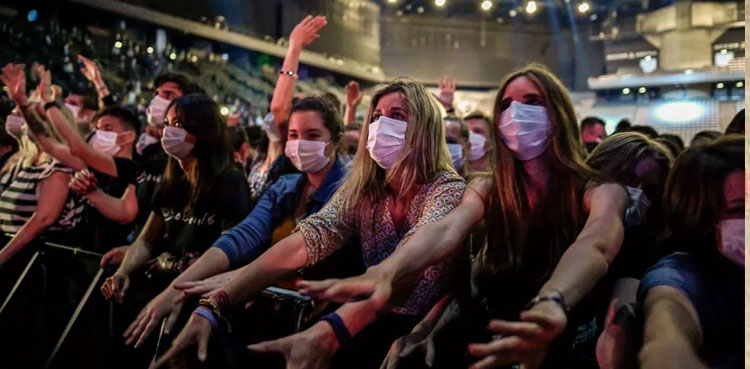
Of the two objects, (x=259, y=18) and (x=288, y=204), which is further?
(x=259, y=18)

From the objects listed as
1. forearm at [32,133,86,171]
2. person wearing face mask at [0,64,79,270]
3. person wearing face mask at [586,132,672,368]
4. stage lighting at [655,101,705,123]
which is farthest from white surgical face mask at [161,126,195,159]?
stage lighting at [655,101,705,123]

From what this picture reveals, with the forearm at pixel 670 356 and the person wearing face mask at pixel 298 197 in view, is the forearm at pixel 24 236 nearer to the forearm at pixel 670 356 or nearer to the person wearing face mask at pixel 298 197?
the person wearing face mask at pixel 298 197

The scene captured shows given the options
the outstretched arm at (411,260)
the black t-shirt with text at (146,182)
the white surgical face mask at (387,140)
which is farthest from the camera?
the black t-shirt with text at (146,182)

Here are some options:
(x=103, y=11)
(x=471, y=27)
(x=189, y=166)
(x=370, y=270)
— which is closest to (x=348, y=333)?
(x=370, y=270)

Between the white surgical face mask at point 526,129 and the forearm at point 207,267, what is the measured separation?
3.78ft

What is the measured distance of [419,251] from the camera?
6.20 ft

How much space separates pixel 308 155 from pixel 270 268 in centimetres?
79

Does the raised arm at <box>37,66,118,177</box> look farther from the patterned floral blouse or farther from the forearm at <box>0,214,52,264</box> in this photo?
the patterned floral blouse

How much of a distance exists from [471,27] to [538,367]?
2964cm

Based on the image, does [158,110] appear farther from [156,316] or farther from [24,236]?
[156,316]

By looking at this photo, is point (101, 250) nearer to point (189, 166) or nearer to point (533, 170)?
point (189, 166)

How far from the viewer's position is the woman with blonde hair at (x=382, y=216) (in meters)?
2.11

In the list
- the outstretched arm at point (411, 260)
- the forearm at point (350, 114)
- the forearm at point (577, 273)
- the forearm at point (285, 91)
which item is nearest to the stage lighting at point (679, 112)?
the forearm at point (350, 114)

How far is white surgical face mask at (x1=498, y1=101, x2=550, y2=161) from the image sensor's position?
207 centimetres
